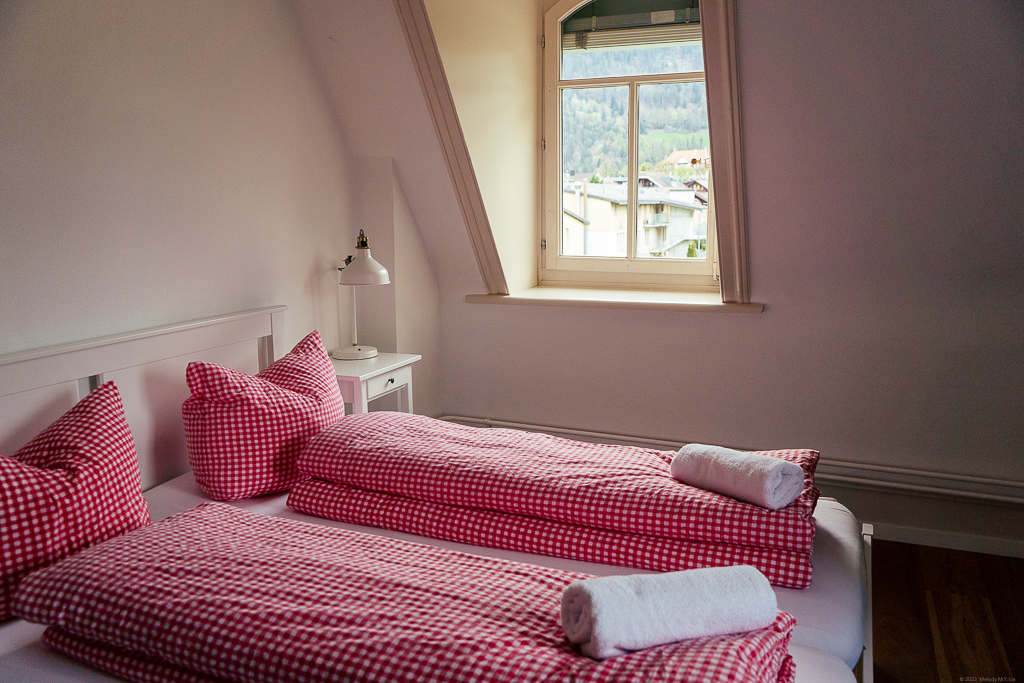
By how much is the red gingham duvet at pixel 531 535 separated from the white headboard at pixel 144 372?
50 cm

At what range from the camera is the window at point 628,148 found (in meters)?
3.05

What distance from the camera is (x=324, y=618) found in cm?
121

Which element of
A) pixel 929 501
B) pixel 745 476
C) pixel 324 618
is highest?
pixel 745 476

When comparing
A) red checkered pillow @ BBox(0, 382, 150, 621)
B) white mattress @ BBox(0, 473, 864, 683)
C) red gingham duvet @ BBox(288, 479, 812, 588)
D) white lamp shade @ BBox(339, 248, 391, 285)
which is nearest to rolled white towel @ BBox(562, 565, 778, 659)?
white mattress @ BBox(0, 473, 864, 683)

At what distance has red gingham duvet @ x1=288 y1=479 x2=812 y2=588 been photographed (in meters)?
1.50

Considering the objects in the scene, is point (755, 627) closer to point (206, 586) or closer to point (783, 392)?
point (206, 586)

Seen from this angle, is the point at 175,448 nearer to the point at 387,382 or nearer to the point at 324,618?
the point at 387,382

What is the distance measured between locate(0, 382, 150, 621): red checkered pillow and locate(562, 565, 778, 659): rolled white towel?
Answer: 3.24ft

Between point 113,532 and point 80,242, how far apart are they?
2.45ft

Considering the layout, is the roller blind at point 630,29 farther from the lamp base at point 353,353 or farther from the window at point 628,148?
the lamp base at point 353,353

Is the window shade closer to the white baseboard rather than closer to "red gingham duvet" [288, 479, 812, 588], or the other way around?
the white baseboard

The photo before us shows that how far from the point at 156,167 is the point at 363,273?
74cm

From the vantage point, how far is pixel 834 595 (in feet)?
4.72

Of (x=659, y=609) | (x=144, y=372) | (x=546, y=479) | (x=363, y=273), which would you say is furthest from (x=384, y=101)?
(x=659, y=609)
